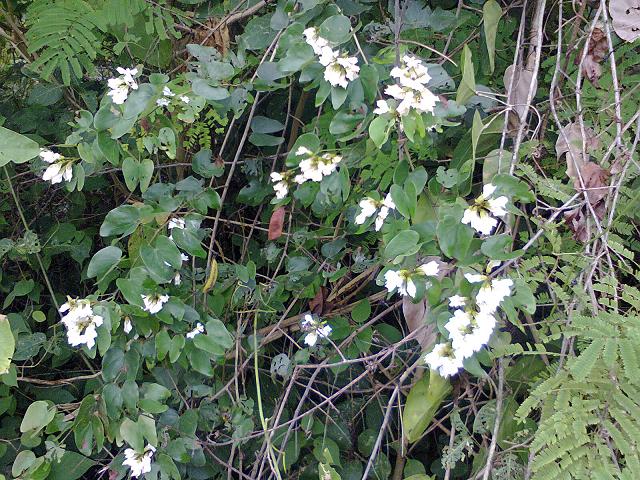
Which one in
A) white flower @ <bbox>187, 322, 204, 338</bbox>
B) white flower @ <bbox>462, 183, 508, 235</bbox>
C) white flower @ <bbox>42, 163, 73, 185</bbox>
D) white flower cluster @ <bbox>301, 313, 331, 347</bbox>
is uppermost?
white flower @ <bbox>462, 183, 508, 235</bbox>

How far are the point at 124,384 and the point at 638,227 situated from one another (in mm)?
1178

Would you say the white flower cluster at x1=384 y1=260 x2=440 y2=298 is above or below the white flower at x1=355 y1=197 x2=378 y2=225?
below

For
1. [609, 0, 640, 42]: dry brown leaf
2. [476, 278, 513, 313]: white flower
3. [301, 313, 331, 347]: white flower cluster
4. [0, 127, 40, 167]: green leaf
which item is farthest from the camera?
[301, 313, 331, 347]: white flower cluster

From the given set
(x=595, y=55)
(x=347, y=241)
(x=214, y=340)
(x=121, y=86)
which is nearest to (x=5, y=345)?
(x=214, y=340)

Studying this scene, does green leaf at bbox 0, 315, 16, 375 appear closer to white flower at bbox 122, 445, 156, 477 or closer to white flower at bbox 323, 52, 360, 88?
white flower at bbox 122, 445, 156, 477

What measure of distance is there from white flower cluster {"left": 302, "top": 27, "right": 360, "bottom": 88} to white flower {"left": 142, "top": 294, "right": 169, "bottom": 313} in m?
0.54

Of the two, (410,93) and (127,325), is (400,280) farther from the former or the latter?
(127,325)

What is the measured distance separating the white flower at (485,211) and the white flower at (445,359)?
202 mm

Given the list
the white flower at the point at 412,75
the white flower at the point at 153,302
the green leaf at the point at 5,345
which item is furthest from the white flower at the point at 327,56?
the green leaf at the point at 5,345

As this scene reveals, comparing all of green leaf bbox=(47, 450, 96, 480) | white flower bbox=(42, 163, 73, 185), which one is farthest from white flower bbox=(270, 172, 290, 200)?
green leaf bbox=(47, 450, 96, 480)

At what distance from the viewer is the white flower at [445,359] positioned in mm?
1042

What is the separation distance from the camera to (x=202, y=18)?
1.66 metres

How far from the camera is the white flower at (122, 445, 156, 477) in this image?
1.32 metres

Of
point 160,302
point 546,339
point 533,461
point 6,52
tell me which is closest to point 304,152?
point 160,302
